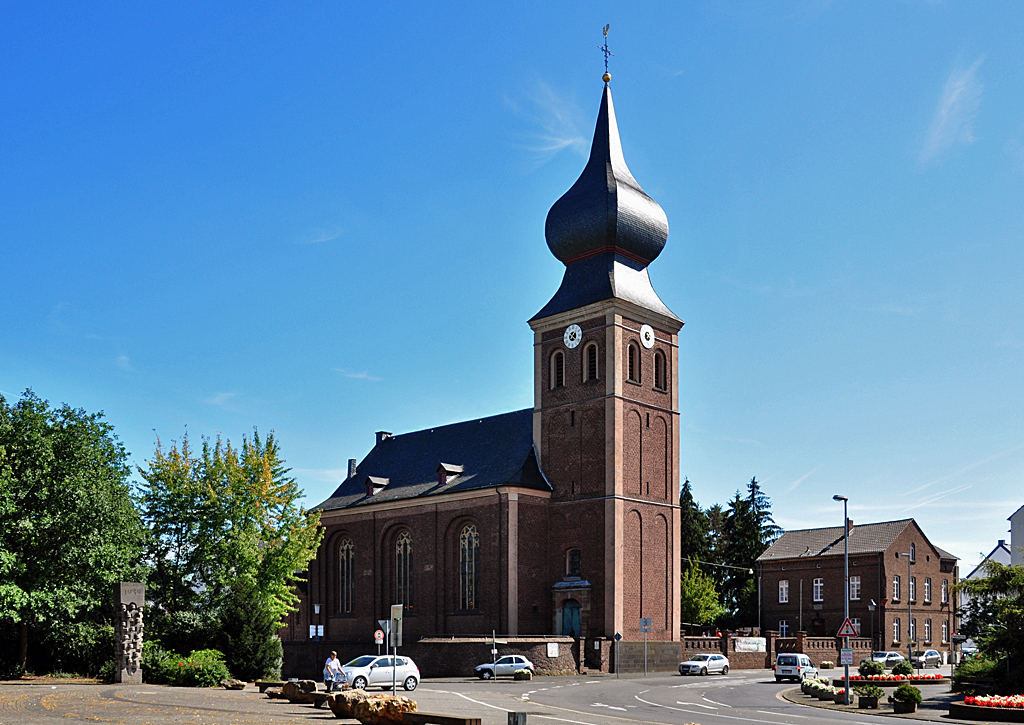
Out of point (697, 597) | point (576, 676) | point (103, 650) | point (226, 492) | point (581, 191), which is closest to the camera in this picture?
point (103, 650)

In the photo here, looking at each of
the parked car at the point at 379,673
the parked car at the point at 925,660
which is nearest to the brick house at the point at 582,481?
the parked car at the point at 379,673

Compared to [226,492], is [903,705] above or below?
below

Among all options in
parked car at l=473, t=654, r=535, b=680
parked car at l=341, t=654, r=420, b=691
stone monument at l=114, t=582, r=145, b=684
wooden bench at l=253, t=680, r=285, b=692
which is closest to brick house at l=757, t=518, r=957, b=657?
parked car at l=473, t=654, r=535, b=680

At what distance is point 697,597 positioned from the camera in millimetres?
78688

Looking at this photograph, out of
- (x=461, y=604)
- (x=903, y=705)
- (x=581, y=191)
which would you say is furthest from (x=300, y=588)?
(x=903, y=705)

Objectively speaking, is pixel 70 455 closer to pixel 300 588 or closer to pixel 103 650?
pixel 103 650

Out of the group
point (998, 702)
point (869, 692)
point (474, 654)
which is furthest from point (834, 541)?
point (998, 702)

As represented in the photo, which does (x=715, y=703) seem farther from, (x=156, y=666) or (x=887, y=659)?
(x=887, y=659)

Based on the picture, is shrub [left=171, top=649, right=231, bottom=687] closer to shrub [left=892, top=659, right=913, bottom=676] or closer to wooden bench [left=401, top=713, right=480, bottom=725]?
wooden bench [left=401, top=713, right=480, bottom=725]

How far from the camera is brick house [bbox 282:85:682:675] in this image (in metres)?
54.7

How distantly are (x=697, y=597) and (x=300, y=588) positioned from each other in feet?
96.6

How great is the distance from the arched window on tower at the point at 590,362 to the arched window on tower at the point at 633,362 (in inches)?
72.8

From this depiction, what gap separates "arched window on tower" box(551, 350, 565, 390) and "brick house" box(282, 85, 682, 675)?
0.08 m

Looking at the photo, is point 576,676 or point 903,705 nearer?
point 903,705
